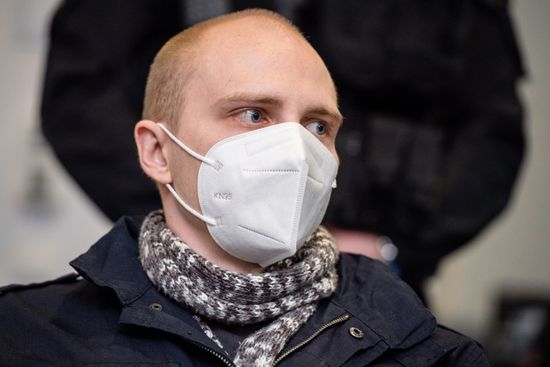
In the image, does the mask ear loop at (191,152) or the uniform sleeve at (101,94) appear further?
the uniform sleeve at (101,94)

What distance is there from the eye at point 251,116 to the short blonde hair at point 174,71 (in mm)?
134

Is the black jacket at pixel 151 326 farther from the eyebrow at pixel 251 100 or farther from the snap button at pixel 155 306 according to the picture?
the eyebrow at pixel 251 100

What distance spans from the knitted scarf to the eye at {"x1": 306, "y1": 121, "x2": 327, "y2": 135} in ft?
0.76

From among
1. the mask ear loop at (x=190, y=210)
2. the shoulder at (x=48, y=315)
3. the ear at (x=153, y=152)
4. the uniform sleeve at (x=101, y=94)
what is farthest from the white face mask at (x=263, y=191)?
the uniform sleeve at (x=101, y=94)

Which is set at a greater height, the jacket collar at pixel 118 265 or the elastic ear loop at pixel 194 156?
the elastic ear loop at pixel 194 156

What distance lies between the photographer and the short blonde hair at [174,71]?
1867mm

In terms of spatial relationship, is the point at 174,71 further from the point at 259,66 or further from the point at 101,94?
the point at 101,94

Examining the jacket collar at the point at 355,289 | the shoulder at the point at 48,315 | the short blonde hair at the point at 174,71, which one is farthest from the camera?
the short blonde hair at the point at 174,71

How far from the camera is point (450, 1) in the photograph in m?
3.11

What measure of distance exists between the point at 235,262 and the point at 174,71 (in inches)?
15.7

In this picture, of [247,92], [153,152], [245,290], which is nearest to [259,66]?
[247,92]

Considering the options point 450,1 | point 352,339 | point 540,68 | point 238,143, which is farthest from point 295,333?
point 540,68

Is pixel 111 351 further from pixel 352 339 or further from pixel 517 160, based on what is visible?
pixel 517 160

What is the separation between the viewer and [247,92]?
1762 millimetres
